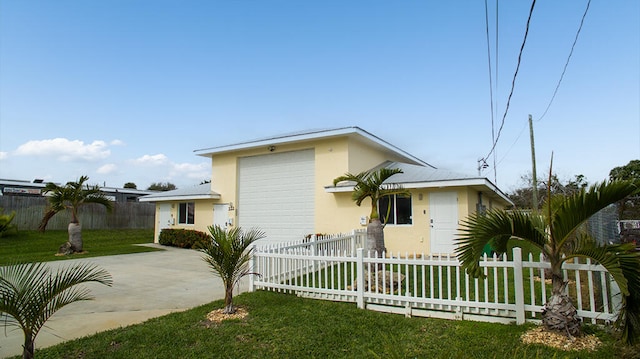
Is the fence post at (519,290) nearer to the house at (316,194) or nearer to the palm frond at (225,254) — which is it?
the palm frond at (225,254)

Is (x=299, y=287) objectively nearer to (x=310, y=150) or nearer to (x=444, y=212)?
(x=444, y=212)

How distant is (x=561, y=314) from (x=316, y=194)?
10807 mm

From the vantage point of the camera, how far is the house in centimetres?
1208

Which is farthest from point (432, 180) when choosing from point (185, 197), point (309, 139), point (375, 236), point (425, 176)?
point (185, 197)

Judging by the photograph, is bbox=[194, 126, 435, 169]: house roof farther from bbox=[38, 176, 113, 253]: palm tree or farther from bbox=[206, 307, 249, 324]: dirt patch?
bbox=[206, 307, 249, 324]: dirt patch

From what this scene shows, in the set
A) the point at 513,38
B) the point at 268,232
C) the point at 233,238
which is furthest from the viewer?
the point at 268,232

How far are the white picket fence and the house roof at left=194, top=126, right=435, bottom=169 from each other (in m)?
6.03

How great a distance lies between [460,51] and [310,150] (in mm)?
7141

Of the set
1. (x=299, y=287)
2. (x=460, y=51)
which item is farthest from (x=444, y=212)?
(x=299, y=287)

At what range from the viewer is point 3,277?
3395mm

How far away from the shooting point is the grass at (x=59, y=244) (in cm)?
1354

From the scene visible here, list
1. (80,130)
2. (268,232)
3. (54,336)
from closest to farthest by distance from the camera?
(54,336) < (80,130) < (268,232)

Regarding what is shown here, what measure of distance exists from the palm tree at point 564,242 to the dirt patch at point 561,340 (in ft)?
0.26

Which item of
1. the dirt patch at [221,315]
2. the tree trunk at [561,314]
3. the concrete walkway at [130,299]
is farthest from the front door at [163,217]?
the tree trunk at [561,314]
